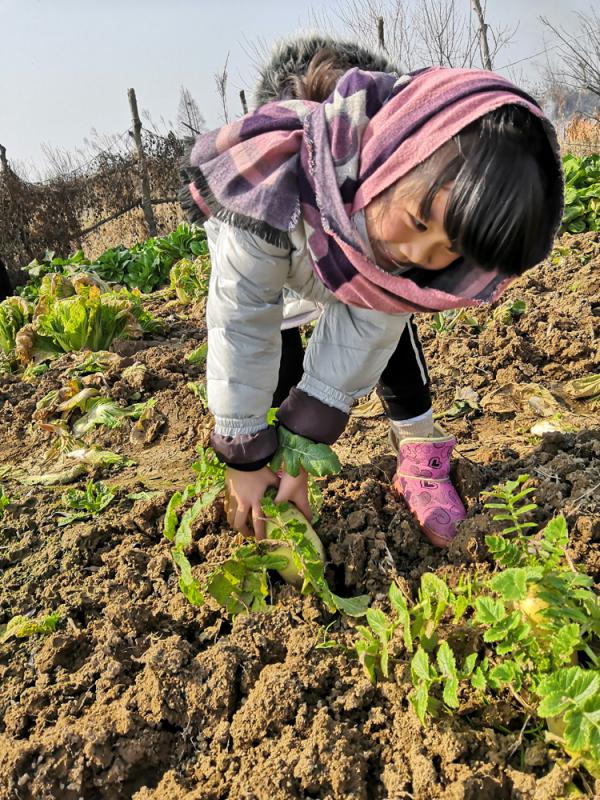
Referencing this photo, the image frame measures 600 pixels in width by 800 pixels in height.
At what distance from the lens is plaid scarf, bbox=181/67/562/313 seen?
4.47 ft

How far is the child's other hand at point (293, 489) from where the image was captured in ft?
6.00

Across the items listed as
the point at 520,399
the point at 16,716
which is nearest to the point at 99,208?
the point at 520,399

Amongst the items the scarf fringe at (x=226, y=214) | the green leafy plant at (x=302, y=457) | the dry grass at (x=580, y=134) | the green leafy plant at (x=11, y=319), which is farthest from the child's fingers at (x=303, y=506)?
the dry grass at (x=580, y=134)

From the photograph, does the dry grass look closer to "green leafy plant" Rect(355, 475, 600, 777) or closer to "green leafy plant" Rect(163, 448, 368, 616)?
"green leafy plant" Rect(163, 448, 368, 616)

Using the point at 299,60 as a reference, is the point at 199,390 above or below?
below

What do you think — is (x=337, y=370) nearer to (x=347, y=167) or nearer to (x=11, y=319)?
(x=347, y=167)

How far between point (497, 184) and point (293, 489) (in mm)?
973

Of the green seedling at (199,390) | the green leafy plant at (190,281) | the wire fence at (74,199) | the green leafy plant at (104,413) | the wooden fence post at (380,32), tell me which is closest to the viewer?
the green seedling at (199,390)

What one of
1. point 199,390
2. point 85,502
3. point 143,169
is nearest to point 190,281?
point 199,390

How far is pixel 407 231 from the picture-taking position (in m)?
1.41

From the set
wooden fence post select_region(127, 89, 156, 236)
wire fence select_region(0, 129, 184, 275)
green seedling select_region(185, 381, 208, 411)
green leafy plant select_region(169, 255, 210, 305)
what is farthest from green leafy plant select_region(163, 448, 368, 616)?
wooden fence post select_region(127, 89, 156, 236)

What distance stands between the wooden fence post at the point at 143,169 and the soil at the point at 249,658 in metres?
9.71

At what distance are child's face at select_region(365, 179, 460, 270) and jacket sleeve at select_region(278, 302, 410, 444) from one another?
0.29 metres

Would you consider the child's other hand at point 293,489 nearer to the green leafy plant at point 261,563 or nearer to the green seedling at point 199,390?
the green leafy plant at point 261,563
